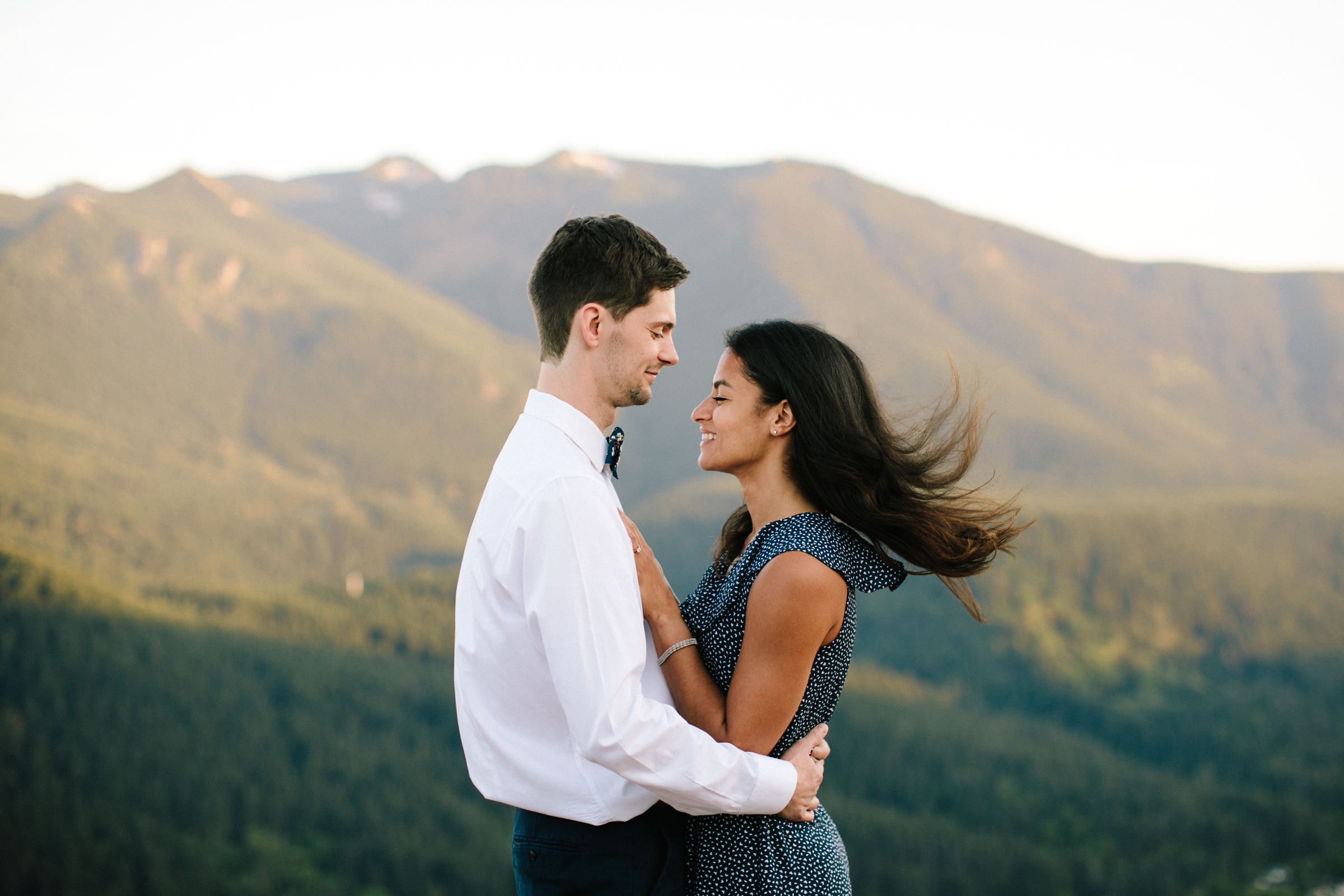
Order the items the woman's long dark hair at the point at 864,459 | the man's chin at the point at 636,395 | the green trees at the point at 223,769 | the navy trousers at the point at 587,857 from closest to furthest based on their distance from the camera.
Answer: the navy trousers at the point at 587,857 < the man's chin at the point at 636,395 < the woman's long dark hair at the point at 864,459 < the green trees at the point at 223,769

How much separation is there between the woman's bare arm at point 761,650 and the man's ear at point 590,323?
26.0 inches

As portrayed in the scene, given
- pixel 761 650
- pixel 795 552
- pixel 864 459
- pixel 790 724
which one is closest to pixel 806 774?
pixel 790 724

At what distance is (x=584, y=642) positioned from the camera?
3258 millimetres

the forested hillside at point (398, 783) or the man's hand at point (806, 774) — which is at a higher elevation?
the man's hand at point (806, 774)

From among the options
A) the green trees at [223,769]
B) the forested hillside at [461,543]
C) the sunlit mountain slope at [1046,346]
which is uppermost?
the sunlit mountain slope at [1046,346]

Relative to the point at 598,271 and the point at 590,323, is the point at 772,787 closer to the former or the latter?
the point at 590,323

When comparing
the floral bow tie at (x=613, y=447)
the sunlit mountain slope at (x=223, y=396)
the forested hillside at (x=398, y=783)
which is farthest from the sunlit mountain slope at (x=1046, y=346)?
the floral bow tie at (x=613, y=447)

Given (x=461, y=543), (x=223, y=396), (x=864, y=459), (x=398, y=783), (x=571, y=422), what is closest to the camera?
(x=571, y=422)

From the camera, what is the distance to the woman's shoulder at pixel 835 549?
12.8 ft

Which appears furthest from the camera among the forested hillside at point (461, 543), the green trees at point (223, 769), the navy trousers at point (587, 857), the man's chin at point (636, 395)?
the forested hillside at point (461, 543)

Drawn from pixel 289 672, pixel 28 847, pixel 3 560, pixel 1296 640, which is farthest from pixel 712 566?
pixel 1296 640

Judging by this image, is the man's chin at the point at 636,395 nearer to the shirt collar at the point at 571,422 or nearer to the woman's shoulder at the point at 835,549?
the shirt collar at the point at 571,422

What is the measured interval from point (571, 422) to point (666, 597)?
0.71 meters

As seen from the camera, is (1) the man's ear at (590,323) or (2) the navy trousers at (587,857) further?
(1) the man's ear at (590,323)
